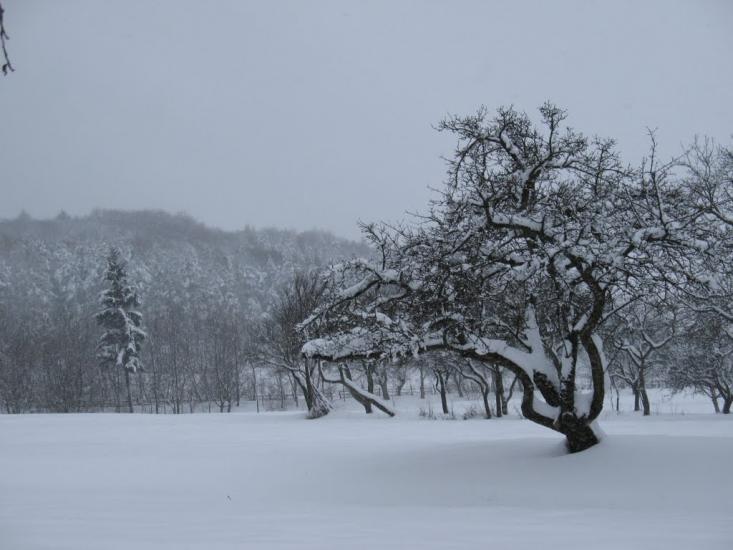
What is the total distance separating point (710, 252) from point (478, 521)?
21.5 feet

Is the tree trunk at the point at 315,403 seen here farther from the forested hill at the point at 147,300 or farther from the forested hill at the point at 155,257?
the forested hill at the point at 155,257

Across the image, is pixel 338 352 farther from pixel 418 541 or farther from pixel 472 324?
pixel 418 541

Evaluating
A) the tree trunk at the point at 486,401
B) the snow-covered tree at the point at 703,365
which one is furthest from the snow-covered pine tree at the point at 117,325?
the snow-covered tree at the point at 703,365

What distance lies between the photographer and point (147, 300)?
102 metres

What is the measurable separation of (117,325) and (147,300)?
159 ft

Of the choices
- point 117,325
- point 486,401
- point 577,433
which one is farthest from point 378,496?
point 117,325

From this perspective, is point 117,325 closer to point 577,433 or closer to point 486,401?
point 486,401

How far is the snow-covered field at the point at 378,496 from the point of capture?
265 inches

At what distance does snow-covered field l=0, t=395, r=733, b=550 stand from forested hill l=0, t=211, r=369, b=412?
6.24 m

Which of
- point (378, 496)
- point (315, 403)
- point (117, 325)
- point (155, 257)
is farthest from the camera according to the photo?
point (155, 257)

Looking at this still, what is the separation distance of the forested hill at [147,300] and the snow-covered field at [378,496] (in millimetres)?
6240

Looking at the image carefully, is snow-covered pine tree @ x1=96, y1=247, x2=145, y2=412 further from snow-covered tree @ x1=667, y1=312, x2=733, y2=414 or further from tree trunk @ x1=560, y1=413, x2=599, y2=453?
tree trunk @ x1=560, y1=413, x2=599, y2=453

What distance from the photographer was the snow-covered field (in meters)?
6.73

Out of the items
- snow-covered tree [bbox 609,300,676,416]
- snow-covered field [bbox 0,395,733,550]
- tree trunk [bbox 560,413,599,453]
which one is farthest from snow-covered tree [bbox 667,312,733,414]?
snow-covered field [bbox 0,395,733,550]
